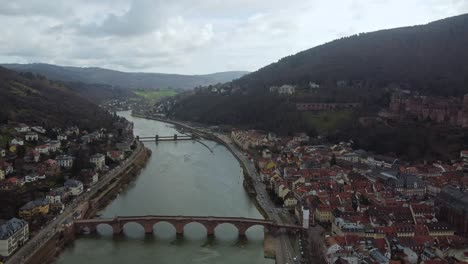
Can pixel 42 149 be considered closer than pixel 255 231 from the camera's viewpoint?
No

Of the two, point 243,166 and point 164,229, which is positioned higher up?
point 243,166

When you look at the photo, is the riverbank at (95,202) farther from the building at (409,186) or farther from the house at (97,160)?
the building at (409,186)

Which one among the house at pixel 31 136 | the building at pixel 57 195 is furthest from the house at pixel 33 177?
the house at pixel 31 136

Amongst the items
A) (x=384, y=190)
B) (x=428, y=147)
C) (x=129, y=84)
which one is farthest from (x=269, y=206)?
(x=129, y=84)

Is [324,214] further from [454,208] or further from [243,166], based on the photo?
[243,166]

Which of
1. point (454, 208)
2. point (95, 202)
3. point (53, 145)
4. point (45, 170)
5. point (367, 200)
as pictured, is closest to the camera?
point (454, 208)

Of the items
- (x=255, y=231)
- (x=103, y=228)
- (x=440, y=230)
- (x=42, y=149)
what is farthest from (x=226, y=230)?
(x=42, y=149)
